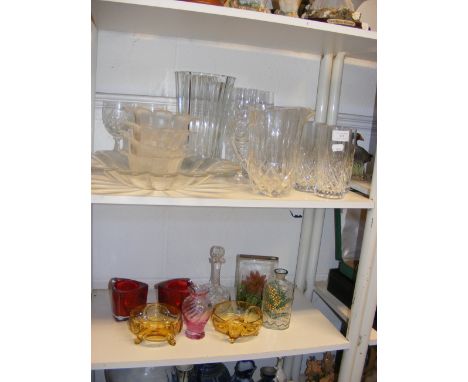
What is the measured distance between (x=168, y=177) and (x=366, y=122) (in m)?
0.86

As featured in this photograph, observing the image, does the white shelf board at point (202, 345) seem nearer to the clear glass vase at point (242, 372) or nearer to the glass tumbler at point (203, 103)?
the clear glass vase at point (242, 372)

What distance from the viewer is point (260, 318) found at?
1.14m

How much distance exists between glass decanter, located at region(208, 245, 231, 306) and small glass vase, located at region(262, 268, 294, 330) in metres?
0.14

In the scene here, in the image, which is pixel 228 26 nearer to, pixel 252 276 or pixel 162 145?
pixel 162 145

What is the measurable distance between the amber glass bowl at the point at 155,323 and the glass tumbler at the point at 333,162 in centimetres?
53

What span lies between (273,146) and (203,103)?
0.25m

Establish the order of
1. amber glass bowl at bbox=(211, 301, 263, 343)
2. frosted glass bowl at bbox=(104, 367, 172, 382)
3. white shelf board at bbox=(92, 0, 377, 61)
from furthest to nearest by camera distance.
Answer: frosted glass bowl at bbox=(104, 367, 172, 382) < amber glass bowl at bbox=(211, 301, 263, 343) < white shelf board at bbox=(92, 0, 377, 61)

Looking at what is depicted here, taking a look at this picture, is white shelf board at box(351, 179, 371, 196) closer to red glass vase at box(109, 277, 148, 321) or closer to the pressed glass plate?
the pressed glass plate

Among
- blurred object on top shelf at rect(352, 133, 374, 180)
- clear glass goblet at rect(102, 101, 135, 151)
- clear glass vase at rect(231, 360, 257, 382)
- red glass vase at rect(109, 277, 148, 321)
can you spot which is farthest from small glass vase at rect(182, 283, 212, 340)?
blurred object on top shelf at rect(352, 133, 374, 180)

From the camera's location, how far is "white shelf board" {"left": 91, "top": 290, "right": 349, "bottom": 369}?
3.23 feet

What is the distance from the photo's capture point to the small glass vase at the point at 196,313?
109 cm

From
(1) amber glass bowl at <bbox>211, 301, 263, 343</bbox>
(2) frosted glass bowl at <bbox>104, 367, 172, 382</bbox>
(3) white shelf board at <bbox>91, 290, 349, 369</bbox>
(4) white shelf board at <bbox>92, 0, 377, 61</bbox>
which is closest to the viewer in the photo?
(4) white shelf board at <bbox>92, 0, 377, 61</bbox>

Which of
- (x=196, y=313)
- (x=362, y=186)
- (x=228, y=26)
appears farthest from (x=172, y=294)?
(x=228, y=26)
